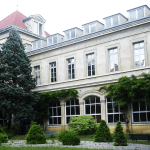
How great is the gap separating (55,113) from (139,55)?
11.3 m

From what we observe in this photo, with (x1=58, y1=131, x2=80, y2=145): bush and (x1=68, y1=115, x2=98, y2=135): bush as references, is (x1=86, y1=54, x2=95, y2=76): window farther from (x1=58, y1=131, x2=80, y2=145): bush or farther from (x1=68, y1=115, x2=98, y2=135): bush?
(x1=58, y1=131, x2=80, y2=145): bush

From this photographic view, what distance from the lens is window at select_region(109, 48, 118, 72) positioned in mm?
22378

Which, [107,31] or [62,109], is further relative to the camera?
[62,109]

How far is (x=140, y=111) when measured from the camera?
803 inches

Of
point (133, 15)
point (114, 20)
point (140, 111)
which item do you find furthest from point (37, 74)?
point (140, 111)

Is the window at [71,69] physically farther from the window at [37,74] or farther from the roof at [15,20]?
the roof at [15,20]

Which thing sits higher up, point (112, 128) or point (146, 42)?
point (146, 42)

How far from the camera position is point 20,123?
28406 millimetres

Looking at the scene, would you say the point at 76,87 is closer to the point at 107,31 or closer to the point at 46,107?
the point at 46,107

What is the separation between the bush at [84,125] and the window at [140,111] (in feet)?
12.1

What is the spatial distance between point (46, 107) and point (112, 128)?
331 inches

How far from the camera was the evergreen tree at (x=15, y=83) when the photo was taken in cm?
2416

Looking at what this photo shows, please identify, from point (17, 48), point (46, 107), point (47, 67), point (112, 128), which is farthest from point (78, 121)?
point (17, 48)

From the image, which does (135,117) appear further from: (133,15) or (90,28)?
(90,28)
